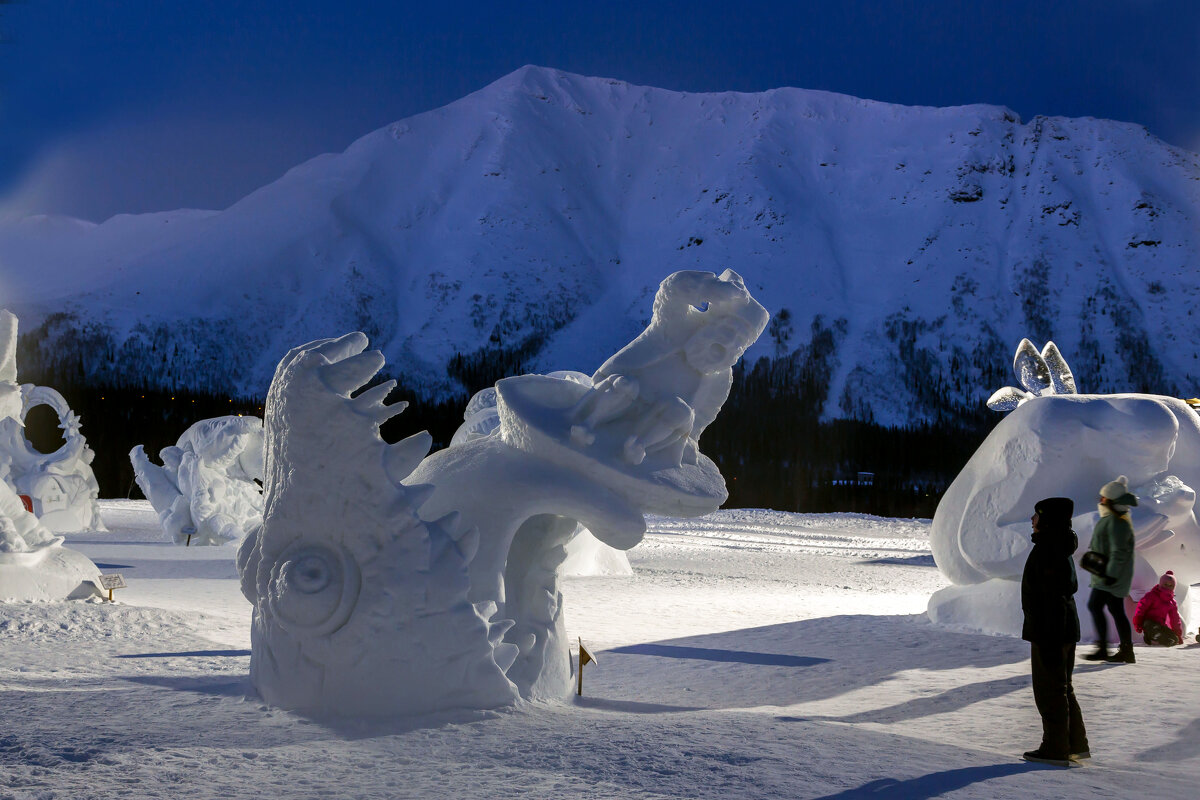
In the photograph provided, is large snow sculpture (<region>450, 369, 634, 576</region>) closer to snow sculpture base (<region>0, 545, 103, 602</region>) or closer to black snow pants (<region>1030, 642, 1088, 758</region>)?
snow sculpture base (<region>0, 545, 103, 602</region>)

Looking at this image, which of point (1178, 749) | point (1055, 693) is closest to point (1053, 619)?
point (1055, 693)

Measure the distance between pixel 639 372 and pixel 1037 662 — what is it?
237cm

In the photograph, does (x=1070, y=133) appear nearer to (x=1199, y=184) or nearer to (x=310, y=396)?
(x=1199, y=184)

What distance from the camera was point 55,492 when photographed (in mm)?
16781

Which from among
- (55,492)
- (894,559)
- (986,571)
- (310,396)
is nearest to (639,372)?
(310,396)

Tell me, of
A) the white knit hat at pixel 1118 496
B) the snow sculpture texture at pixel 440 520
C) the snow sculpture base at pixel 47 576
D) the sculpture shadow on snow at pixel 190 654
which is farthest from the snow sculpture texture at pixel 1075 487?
the snow sculpture base at pixel 47 576

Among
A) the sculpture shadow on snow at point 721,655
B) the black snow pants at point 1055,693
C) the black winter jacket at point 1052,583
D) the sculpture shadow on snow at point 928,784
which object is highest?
the black winter jacket at point 1052,583

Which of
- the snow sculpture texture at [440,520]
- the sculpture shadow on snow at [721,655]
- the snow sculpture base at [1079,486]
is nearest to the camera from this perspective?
the snow sculpture texture at [440,520]

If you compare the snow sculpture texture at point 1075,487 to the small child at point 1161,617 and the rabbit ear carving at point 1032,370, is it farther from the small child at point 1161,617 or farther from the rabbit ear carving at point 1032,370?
the rabbit ear carving at point 1032,370

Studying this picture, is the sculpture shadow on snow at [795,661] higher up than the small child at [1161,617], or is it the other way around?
the small child at [1161,617]

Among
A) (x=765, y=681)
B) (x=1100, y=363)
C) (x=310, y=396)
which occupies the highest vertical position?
(x=1100, y=363)

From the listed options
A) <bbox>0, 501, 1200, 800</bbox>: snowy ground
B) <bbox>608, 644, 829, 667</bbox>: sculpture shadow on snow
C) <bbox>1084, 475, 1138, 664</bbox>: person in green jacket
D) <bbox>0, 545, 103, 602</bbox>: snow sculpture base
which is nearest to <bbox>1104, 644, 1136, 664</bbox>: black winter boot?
<bbox>1084, 475, 1138, 664</bbox>: person in green jacket

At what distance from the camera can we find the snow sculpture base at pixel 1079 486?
827cm

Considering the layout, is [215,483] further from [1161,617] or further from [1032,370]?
[1161,617]
